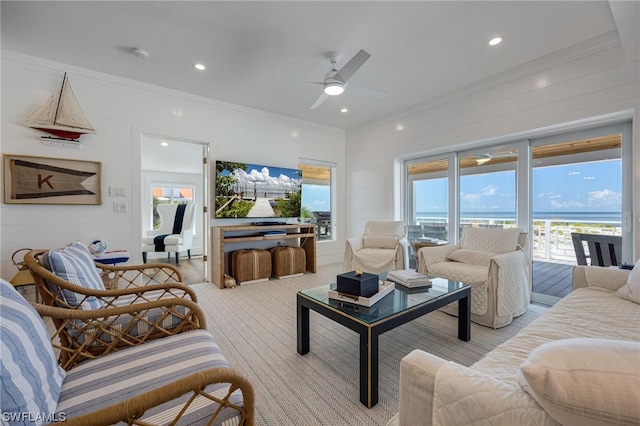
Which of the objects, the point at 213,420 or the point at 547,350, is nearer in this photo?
the point at 547,350

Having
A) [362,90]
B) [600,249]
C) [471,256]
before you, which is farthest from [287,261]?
[600,249]

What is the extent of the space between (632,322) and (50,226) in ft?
16.3

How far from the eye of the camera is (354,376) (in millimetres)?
1830

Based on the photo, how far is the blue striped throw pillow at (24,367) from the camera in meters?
0.70

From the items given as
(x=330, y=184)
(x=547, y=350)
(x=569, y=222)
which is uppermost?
(x=330, y=184)

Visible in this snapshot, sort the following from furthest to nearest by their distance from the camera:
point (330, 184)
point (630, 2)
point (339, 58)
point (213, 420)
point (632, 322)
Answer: point (330, 184) < point (339, 58) < point (630, 2) < point (632, 322) < point (213, 420)

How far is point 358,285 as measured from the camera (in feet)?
6.07

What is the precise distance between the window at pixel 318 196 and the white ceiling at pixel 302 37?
1.98 metres

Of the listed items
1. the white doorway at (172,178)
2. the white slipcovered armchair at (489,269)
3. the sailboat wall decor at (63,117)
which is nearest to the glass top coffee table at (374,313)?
the white slipcovered armchair at (489,269)

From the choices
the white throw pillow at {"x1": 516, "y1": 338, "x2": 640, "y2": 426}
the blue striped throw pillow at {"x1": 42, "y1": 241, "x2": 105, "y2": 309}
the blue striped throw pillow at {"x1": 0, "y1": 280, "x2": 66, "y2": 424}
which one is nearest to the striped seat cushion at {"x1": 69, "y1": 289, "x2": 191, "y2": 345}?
the blue striped throw pillow at {"x1": 42, "y1": 241, "x2": 105, "y2": 309}

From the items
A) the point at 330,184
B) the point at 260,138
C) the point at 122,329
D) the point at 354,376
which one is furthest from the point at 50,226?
the point at 330,184

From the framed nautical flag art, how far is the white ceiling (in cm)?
112

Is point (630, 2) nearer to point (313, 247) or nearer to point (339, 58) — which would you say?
point (339, 58)

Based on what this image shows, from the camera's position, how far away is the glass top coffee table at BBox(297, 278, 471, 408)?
1.55 metres
